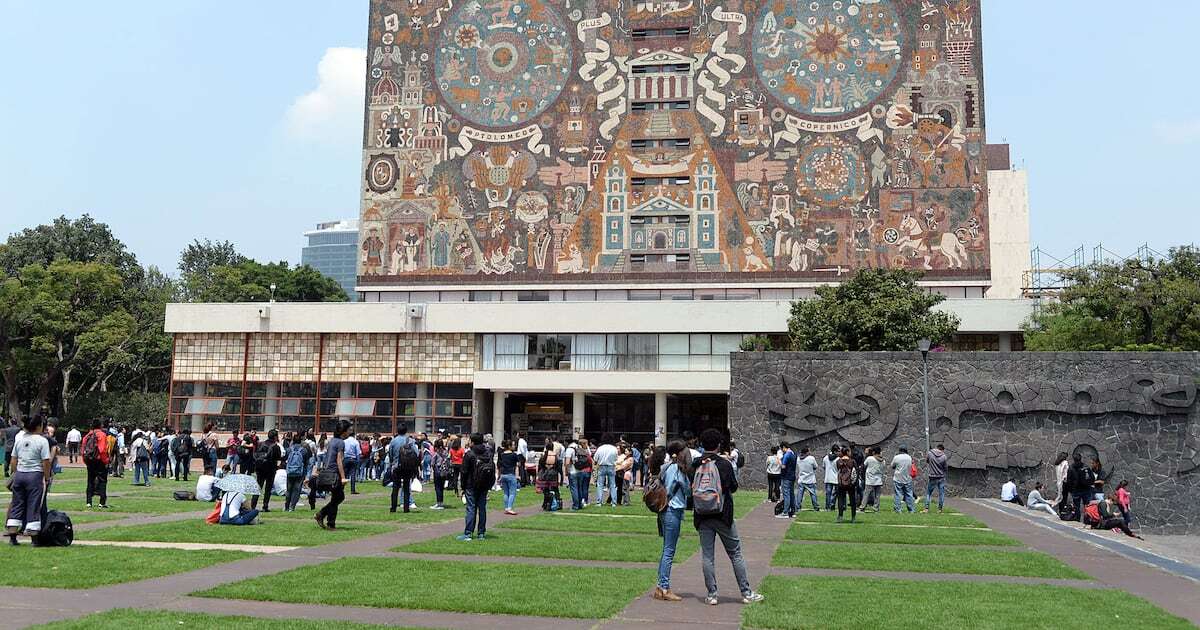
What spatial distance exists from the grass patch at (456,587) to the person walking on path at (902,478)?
11.2 m

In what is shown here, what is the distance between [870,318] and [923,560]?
28774 mm

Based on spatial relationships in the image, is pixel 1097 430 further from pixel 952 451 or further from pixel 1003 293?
pixel 1003 293

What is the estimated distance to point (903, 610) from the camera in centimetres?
1012

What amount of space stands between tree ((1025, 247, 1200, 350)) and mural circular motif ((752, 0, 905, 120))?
56.1 feet

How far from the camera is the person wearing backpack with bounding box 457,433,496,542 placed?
51.9 ft

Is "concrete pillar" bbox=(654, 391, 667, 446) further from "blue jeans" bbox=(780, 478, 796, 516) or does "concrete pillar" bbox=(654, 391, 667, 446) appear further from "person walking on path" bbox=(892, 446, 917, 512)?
"blue jeans" bbox=(780, 478, 796, 516)

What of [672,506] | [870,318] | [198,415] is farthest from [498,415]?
[672,506]

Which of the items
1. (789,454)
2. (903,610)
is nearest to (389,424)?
(789,454)

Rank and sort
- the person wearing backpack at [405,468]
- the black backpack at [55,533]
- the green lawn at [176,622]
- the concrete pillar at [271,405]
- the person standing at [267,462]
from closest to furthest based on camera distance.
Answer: the green lawn at [176,622]
the black backpack at [55,533]
the person standing at [267,462]
the person wearing backpack at [405,468]
the concrete pillar at [271,405]

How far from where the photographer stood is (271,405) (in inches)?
2071

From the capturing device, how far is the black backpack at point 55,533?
44.9ft

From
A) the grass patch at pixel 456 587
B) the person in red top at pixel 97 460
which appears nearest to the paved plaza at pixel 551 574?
the grass patch at pixel 456 587

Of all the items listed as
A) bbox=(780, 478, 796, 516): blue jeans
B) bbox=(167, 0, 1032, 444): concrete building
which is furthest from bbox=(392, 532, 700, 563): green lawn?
bbox=(167, 0, 1032, 444): concrete building

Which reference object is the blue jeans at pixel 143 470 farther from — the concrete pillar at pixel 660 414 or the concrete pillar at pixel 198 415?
the concrete pillar at pixel 660 414
